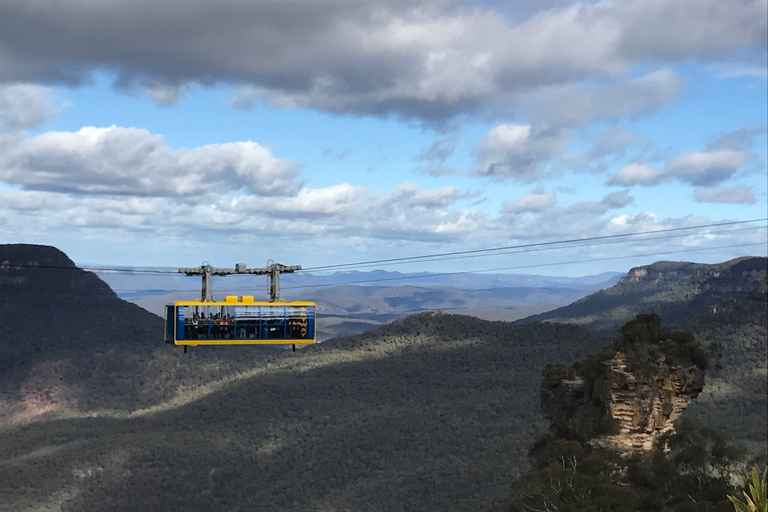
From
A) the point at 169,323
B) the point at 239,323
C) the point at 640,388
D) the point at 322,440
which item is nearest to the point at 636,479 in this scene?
the point at 640,388

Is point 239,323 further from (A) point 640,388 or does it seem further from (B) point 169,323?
(A) point 640,388

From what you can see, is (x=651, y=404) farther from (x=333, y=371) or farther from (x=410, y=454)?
(x=333, y=371)

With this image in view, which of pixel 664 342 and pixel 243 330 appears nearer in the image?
pixel 243 330

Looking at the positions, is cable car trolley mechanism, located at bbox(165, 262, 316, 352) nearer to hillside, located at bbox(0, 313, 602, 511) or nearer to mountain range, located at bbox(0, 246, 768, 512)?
mountain range, located at bbox(0, 246, 768, 512)

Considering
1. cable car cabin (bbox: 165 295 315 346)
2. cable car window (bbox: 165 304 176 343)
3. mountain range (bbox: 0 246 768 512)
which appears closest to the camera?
cable car cabin (bbox: 165 295 315 346)

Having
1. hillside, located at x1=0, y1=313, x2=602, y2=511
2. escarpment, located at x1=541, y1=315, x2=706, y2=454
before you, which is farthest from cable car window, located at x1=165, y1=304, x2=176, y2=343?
hillside, located at x1=0, y1=313, x2=602, y2=511

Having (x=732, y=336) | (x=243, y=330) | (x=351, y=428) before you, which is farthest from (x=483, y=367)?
(x=243, y=330)
